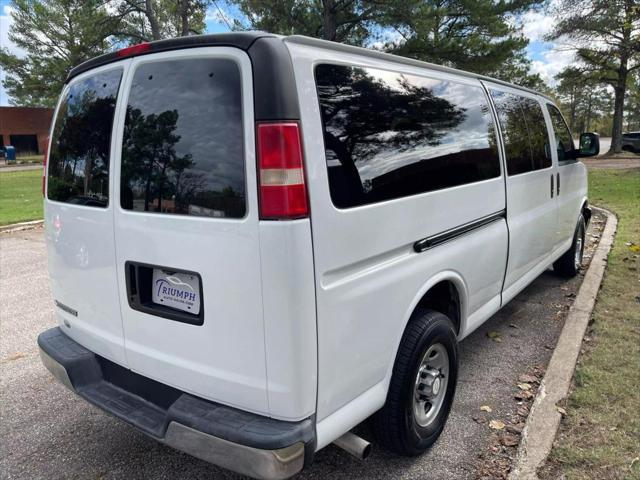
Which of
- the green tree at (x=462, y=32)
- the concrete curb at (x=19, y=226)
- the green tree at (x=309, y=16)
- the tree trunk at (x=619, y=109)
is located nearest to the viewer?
the concrete curb at (x=19, y=226)

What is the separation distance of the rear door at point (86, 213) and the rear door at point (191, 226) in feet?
0.37

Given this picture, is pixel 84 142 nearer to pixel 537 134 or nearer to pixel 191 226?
pixel 191 226

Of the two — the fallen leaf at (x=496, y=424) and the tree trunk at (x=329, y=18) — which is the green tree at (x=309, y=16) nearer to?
the tree trunk at (x=329, y=18)

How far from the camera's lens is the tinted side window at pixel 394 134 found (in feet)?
7.00

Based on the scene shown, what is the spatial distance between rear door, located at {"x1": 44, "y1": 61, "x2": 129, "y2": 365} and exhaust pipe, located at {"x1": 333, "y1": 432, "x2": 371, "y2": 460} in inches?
45.6

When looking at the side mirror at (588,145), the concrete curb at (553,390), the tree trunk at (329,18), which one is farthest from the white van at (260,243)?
the tree trunk at (329,18)

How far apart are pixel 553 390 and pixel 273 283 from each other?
241 centimetres

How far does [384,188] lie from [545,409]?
1854 mm

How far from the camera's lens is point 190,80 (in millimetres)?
2125

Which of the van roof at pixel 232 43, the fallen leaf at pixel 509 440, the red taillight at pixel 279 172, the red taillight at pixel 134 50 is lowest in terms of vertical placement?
the fallen leaf at pixel 509 440

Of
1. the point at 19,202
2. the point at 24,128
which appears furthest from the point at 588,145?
the point at 24,128

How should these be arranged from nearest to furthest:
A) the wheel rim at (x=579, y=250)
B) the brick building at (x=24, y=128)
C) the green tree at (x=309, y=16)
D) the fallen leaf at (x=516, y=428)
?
1. the fallen leaf at (x=516, y=428)
2. the wheel rim at (x=579, y=250)
3. the green tree at (x=309, y=16)
4. the brick building at (x=24, y=128)

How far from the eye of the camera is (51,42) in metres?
23.0

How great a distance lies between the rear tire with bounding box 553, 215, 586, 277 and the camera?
229 inches
